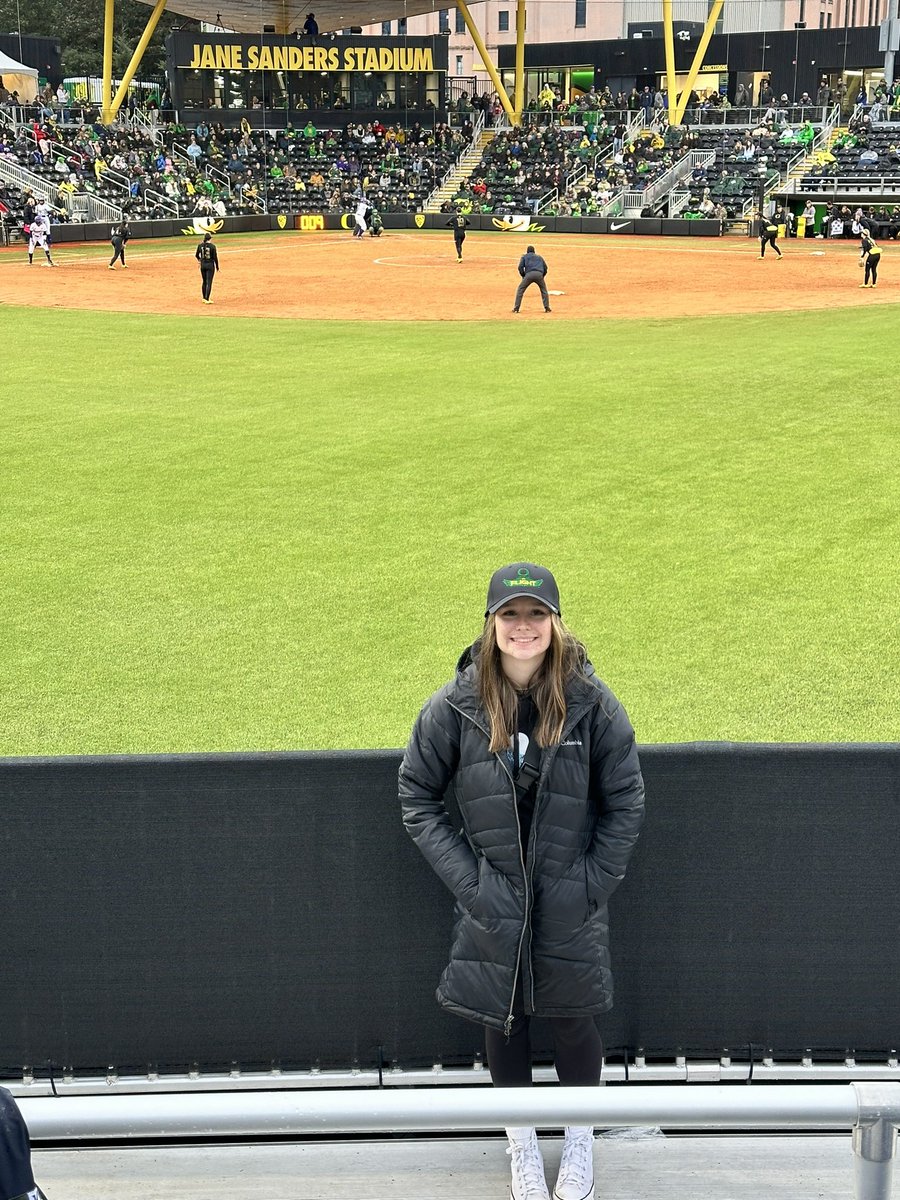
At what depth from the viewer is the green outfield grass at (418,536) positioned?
9156mm

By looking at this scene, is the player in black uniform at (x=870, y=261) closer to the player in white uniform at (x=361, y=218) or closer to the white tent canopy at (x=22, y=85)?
the player in white uniform at (x=361, y=218)

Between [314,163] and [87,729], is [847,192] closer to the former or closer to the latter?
[314,163]

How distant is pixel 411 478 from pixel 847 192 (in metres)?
42.3

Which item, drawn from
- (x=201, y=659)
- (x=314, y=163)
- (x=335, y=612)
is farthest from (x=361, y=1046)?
(x=314, y=163)

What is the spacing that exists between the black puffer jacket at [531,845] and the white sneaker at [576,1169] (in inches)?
15.5

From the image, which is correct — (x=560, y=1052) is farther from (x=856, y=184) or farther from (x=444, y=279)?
(x=856, y=184)

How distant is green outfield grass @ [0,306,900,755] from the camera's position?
30.0 feet

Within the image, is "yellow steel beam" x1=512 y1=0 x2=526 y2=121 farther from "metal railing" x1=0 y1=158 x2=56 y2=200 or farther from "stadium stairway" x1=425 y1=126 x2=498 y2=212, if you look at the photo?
"metal railing" x1=0 y1=158 x2=56 y2=200

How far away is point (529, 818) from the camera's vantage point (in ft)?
13.8

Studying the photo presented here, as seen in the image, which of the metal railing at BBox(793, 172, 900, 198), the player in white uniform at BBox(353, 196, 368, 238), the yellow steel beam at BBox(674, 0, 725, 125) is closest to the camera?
the metal railing at BBox(793, 172, 900, 198)

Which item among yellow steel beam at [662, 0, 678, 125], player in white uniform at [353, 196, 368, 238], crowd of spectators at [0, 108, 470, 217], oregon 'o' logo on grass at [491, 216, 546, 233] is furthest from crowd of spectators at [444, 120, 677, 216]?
player in white uniform at [353, 196, 368, 238]

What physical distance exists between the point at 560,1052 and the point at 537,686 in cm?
134

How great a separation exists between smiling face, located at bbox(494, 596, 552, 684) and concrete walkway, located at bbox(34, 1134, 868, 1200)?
1.69 m

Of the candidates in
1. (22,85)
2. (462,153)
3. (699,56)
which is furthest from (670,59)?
(22,85)
